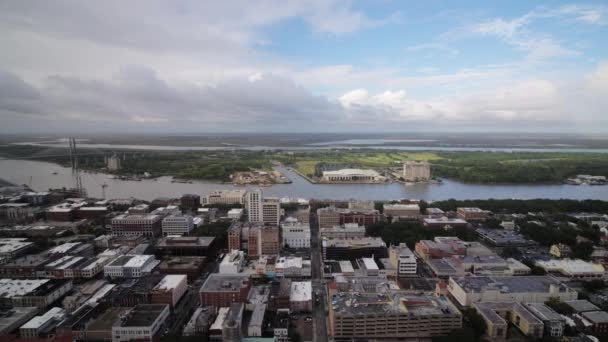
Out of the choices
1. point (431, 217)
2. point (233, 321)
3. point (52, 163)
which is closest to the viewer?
point (233, 321)

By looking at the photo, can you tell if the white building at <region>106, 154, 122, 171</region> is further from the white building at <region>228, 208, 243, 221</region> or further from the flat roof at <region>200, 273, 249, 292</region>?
the flat roof at <region>200, 273, 249, 292</region>

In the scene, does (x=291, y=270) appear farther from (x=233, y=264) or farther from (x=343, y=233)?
(x=343, y=233)

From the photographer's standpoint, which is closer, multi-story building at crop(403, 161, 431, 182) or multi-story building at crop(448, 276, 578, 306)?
multi-story building at crop(448, 276, 578, 306)

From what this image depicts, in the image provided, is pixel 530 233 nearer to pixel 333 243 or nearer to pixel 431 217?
pixel 431 217

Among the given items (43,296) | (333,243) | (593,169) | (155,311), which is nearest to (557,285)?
(333,243)

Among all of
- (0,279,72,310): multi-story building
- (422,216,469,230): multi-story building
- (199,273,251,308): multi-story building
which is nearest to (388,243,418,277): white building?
(422,216,469,230): multi-story building

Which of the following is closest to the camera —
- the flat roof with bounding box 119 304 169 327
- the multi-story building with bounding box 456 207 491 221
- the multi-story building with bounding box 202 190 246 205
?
the flat roof with bounding box 119 304 169 327

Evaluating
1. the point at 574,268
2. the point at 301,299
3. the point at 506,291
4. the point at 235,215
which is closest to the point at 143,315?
the point at 301,299
